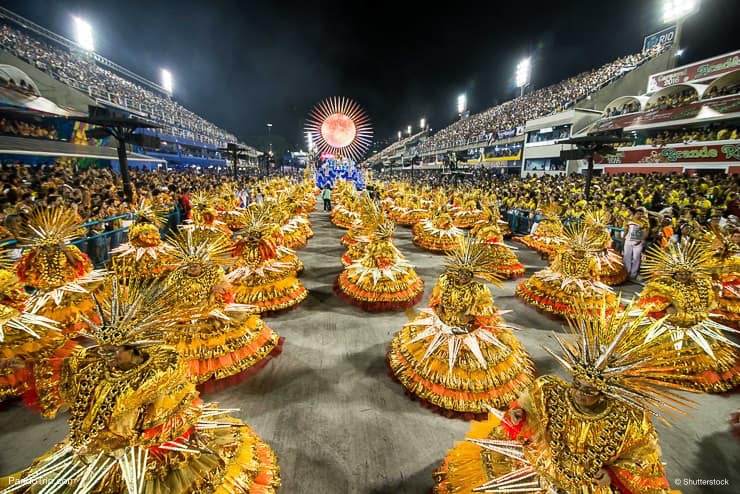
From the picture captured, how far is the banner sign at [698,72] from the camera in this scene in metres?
18.6

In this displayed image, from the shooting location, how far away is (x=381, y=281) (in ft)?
18.2

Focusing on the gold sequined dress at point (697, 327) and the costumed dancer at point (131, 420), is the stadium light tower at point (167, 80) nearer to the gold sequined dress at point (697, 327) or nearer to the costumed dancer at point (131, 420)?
the costumed dancer at point (131, 420)

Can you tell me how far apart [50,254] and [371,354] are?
3991 mm

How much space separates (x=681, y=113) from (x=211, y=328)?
27.4 meters

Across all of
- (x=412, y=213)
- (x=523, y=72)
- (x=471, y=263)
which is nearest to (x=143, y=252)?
(x=471, y=263)

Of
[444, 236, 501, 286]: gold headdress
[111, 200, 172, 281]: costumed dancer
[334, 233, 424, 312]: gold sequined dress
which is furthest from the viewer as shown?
[334, 233, 424, 312]: gold sequined dress

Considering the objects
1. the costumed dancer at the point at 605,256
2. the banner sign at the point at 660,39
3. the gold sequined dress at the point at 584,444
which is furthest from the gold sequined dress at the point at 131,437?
the banner sign at the point at 660,39

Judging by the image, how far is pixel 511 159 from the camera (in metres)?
33.8

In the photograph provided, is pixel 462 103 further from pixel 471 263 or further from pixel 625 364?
pixel 625 364

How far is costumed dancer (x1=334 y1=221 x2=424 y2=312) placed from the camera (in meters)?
5.45

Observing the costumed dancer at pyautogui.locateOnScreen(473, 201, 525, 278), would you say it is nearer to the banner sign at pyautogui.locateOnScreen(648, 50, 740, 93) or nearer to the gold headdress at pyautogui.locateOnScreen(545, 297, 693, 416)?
the gold headdress at pyautogui.locateOnScreen(545, 297, 693, 416)

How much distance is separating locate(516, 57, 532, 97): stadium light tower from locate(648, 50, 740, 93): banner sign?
23354 millimetres

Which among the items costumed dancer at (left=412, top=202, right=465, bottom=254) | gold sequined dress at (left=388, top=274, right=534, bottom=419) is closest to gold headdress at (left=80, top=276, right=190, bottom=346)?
gold sequined dress at (left=388, top=274, right=534, bottom=419)

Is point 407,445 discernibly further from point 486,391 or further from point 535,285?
point 535,285
